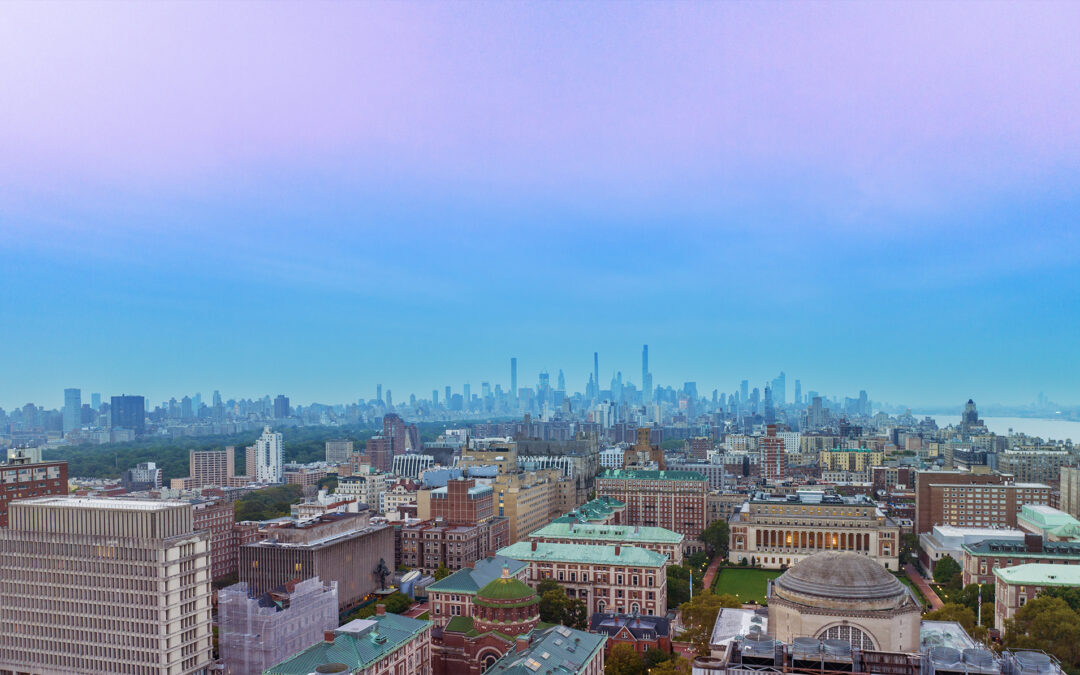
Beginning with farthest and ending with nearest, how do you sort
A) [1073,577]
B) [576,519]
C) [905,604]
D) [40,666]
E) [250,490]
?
[250,490] → [576,519] → [1073,577] → [40,666] → [905,604]

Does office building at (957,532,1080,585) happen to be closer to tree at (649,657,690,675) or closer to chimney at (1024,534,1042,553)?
chimney at (1024,534,1042,553)

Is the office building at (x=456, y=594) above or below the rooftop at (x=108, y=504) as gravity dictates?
below

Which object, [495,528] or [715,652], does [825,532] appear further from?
[715,652]

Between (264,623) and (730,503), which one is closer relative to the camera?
(264,623)

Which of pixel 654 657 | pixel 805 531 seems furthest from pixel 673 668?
pixel 805 531

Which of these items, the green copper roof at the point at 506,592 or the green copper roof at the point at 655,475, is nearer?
the green copper roof at the point at 506,592

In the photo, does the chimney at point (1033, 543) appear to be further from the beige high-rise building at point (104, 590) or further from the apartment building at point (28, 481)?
the apartment building at point (28, 481)

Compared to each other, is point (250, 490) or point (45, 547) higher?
point (45, 547)

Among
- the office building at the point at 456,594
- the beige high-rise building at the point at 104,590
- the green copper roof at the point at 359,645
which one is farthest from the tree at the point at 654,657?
the beige high-rise building at the point at 104,590

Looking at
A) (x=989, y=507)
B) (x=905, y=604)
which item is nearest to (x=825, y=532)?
(x=989, y=507)
